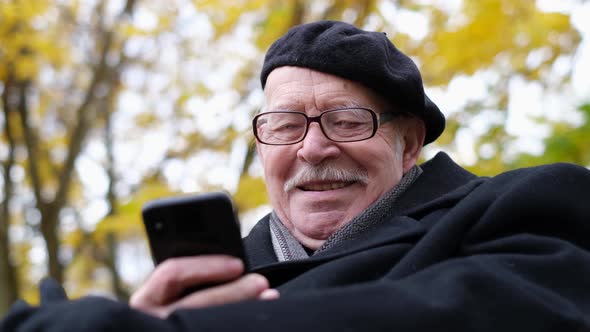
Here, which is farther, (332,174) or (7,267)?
(7,267)

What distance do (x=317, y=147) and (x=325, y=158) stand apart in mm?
63

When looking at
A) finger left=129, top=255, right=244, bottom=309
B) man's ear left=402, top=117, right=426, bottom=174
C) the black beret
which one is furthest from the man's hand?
man's ear left=402, top=117, right=426, bottom=174

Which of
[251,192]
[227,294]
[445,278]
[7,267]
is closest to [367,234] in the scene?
[445,278]

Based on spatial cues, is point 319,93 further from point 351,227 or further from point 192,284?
point 192,284

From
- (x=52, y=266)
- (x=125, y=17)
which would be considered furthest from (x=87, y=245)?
(x=125, y=17)

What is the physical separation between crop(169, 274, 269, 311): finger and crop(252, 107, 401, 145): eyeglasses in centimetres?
97

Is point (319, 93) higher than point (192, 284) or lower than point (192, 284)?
higher

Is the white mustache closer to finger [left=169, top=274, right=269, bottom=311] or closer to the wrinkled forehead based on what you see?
the wrinkled forehead

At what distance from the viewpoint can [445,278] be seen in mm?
1299

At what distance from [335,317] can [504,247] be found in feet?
1.89

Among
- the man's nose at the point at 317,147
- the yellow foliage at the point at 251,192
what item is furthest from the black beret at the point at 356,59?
the yellow foliage at the point at 251,192

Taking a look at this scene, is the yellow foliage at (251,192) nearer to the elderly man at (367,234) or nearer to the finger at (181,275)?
the elderly man at (367,234)

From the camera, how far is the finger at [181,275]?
1.22 meters

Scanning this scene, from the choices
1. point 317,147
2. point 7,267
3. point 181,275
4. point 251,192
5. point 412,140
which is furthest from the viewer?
point 7,267
